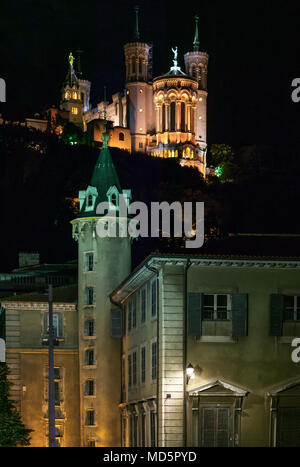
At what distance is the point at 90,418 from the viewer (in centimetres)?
6000

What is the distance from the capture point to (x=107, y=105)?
188 meters

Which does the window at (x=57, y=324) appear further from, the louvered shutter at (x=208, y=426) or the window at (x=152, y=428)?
the louvered shutter at (x=208, y=426)

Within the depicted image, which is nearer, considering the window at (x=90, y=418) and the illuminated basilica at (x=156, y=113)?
the window at (x=90, y=418)

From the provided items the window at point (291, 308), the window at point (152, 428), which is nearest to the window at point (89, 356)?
the window at point (152, 428)

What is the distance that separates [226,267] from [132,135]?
442 ft

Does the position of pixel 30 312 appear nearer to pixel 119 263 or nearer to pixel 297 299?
pixel 119 263

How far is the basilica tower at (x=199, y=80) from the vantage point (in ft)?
607

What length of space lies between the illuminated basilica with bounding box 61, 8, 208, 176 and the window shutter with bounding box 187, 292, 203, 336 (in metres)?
126

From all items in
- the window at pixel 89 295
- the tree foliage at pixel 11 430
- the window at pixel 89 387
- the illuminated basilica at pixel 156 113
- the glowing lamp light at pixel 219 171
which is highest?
the illuminated basilica at pixel 156 113

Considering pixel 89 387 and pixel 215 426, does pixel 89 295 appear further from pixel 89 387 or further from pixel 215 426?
pixel 215 426

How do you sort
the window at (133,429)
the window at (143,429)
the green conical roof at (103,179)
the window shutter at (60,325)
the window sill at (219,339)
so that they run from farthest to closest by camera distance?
the window shutter at (60,325) → the green conical roof at (103,179) → the window at (133,429) → the window at (143,429) → the window sill at (219,339)

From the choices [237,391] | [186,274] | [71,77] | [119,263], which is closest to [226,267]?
[186,274]

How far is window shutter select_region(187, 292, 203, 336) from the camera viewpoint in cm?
4256

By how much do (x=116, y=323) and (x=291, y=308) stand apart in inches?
670
